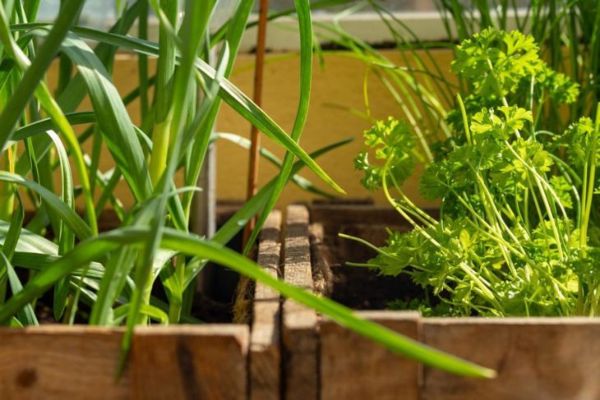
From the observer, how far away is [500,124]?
0.80 metres

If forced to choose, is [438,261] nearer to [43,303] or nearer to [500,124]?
[500,124]

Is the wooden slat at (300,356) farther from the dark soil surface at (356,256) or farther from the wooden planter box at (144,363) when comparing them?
the dark soil surface at (356,256)

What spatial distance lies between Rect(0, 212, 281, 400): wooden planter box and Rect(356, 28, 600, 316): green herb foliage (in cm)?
18

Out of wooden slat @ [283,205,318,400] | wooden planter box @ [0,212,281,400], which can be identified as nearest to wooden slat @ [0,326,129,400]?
wooden planter box @ [0,212,281,400]

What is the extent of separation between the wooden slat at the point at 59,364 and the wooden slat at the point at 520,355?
22 cm

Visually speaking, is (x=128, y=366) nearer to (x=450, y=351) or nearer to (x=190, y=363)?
(x=190, y=363)

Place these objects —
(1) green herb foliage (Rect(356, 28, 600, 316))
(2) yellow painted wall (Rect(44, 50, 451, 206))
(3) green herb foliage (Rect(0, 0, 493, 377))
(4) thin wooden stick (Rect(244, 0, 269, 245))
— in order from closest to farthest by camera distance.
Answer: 1. (3) green herb foliage (Rect(0, 0, 493, 377))
2. (1) green herb foliage (Rect(356, 28, 600, 316))
3. (4) thin wooden stick (Rect(244, 0, 269, 245))
4. (2) yellow painted wall (Rect(44, 50, 451, 206))

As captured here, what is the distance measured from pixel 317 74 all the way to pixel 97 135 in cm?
51

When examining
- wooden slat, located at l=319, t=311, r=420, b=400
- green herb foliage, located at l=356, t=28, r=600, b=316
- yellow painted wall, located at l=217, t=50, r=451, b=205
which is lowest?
wooden slat, located at l=319, t=311, r=420, b=400

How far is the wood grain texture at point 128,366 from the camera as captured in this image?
0.66 metres

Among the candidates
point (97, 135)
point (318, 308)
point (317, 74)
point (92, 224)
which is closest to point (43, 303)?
point (97, 135)

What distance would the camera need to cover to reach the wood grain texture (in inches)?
25.9

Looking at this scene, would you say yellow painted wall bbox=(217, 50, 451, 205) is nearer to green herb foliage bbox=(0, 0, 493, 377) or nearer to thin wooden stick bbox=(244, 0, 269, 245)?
thin wooden stick bbox=(244, 0, 269, 245)

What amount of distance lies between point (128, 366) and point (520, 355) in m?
0.27
